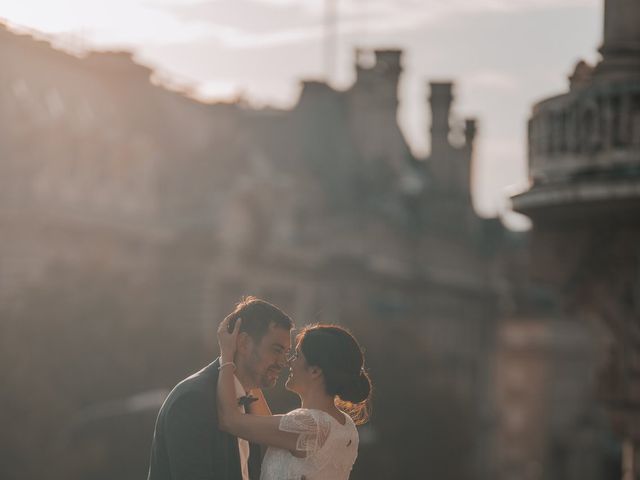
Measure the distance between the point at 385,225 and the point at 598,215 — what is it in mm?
43738

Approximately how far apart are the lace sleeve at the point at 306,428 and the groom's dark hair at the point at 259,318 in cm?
30

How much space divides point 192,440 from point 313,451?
45cm

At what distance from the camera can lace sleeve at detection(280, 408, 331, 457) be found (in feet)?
19.1

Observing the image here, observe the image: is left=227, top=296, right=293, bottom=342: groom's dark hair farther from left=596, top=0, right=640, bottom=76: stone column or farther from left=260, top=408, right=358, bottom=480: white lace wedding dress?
left=596, top=0, right=640, bottom=76: stone column

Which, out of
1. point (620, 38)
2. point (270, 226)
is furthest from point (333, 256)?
point (620, 38)

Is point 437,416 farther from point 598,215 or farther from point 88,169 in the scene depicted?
point 598,215

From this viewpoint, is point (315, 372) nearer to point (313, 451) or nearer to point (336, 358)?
point (336, 358)

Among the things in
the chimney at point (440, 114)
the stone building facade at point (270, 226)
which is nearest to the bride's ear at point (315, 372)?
the stone building facade at point (270, 226)

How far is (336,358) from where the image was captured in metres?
5.83

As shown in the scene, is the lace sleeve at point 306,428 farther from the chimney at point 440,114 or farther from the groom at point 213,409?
the chimney at point 440,114

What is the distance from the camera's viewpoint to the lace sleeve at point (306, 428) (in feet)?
19.1

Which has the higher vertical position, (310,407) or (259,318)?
(259,318)

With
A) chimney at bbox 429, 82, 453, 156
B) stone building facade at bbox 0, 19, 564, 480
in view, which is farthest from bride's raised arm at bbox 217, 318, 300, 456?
chimney at bbox 429, 82, 453, 156

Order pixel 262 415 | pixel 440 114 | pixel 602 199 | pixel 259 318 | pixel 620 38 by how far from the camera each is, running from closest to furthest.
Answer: pixel 259 318
pixel 262 415
pixel 602 199
pixel 620 38
pixel 440 114
